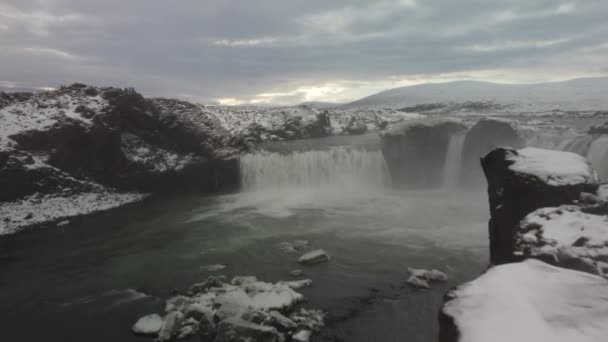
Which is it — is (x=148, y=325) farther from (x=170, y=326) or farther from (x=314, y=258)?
(x=314, y=258)

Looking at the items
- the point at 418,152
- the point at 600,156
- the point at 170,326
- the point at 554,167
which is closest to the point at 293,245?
the point at 170,326

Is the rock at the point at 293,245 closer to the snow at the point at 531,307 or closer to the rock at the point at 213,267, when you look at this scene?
the rock at the point at 213,267

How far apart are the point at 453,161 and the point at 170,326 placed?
78.3 feet

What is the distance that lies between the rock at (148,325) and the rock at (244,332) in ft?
6.51

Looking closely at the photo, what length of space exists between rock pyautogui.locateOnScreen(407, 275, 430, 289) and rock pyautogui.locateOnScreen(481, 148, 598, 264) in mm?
2250

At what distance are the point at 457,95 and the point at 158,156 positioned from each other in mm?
117135

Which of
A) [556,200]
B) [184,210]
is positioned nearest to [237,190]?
[184,210]

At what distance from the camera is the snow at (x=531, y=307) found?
3.89m

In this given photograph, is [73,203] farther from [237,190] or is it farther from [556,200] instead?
[556,200]

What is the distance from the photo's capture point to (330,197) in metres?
24.4

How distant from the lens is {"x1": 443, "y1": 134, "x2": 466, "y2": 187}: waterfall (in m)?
26.5

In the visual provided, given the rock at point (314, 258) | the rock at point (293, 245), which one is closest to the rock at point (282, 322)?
the rock at point (314, 258)

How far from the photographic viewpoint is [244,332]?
8.39 meters

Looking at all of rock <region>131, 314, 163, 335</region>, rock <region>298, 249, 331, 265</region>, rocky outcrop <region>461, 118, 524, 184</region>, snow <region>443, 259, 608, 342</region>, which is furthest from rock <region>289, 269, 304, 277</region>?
rocky outcrop <region>461, 118, 524, 184</region>
